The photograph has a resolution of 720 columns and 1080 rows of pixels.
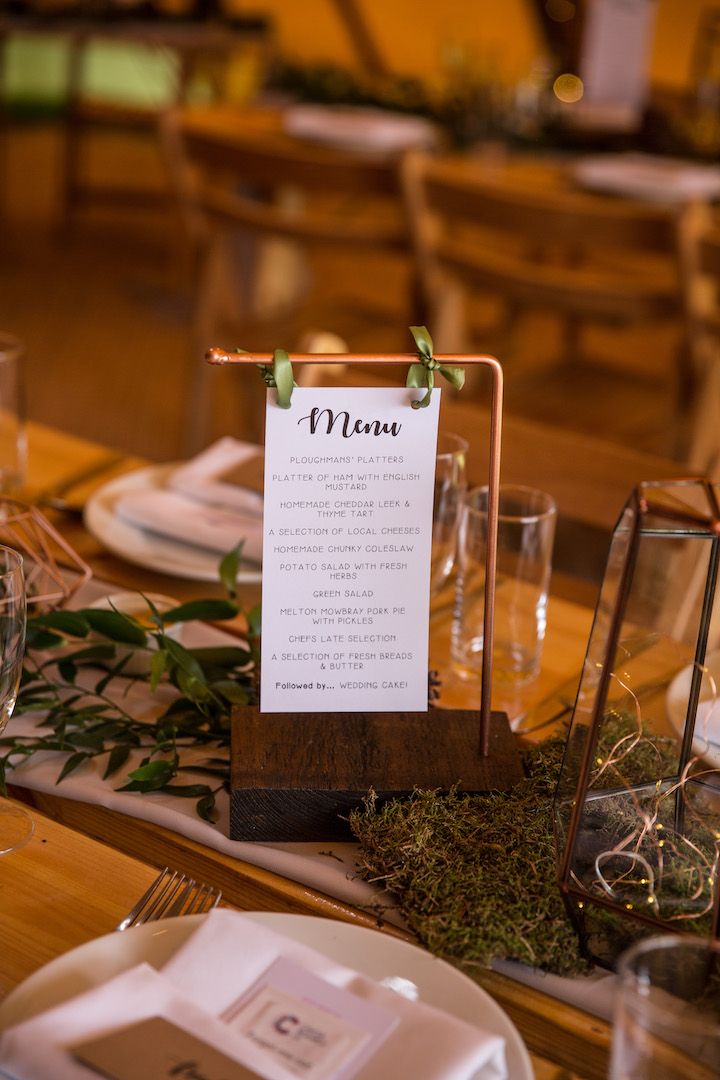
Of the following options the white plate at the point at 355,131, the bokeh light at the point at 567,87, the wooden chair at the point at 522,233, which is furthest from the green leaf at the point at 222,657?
the bokeh light at the point at 567,87

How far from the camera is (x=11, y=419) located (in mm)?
1336

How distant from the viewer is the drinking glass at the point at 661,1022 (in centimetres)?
48

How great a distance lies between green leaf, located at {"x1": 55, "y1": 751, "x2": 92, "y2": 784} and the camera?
0.81 meters

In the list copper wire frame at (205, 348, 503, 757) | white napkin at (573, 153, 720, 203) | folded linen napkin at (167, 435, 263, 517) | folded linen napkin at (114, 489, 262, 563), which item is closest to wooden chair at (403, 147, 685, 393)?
white napkin at (573, 153, 720, 203)

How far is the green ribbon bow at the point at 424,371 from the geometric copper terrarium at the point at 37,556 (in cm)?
38

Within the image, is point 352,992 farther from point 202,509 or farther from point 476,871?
point 202,509

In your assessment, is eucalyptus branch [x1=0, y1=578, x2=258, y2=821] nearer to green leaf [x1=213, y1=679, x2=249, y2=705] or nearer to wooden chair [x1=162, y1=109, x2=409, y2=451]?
green leaf [x1=213, y1=679, x2=249, y2=705]

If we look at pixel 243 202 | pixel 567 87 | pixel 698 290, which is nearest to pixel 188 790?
pixel 698 290

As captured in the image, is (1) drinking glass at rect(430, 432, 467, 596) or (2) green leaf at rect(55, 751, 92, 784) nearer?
(2) green leaf at rect(55, 751, 92, 784)

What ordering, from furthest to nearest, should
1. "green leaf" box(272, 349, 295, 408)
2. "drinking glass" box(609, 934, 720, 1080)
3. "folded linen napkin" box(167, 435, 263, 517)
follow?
"folded linen napkin" box(167, 435, 263, 517), "green leaf" box(272, 349, 295, 408), "drinking glass" box(609, 934, 720, 1080)

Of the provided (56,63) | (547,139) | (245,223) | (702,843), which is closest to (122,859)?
(702,843)

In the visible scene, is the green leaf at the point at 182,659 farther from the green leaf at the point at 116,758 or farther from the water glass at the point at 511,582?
the water glass at the point at 511,582

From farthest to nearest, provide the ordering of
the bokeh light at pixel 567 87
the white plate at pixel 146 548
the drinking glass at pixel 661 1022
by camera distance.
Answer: the bokeh light at pixel 567 87 < the white plate at pixel 146 548 < the drinking glass at pixel 661 1022

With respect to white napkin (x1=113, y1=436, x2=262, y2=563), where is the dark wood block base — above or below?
below
